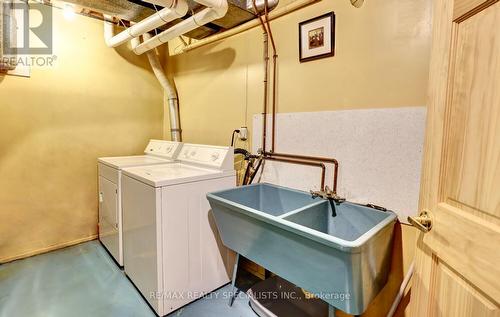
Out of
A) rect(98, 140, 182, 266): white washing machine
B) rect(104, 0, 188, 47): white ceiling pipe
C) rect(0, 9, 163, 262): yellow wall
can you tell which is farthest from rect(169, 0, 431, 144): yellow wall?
rect(0, 9, 163, 262): yellow wall

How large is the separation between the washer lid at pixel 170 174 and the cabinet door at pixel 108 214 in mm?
390

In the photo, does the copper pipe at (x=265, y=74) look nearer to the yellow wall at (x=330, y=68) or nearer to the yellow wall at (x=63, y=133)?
the yellow wall at (x=330, y=68)

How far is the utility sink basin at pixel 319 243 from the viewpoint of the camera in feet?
3.50

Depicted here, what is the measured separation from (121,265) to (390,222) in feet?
7.19

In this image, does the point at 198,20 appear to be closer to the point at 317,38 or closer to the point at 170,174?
the point at 317,38

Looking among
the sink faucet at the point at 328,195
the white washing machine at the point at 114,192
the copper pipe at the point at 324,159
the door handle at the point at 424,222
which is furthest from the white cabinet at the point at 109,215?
the door handle at the point at 424,222

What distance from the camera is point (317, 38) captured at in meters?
1.70

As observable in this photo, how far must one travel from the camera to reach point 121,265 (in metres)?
2.22

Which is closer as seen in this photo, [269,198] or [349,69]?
[349,69]

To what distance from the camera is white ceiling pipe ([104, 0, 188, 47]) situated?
5.75ft

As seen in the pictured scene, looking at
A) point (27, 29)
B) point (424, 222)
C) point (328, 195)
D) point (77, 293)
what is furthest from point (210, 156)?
point (27, 29)

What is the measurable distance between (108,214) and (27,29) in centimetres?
185

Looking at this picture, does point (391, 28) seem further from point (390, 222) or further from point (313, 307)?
point (313, 307)

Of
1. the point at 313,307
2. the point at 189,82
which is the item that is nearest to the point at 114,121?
the point at 189,82
